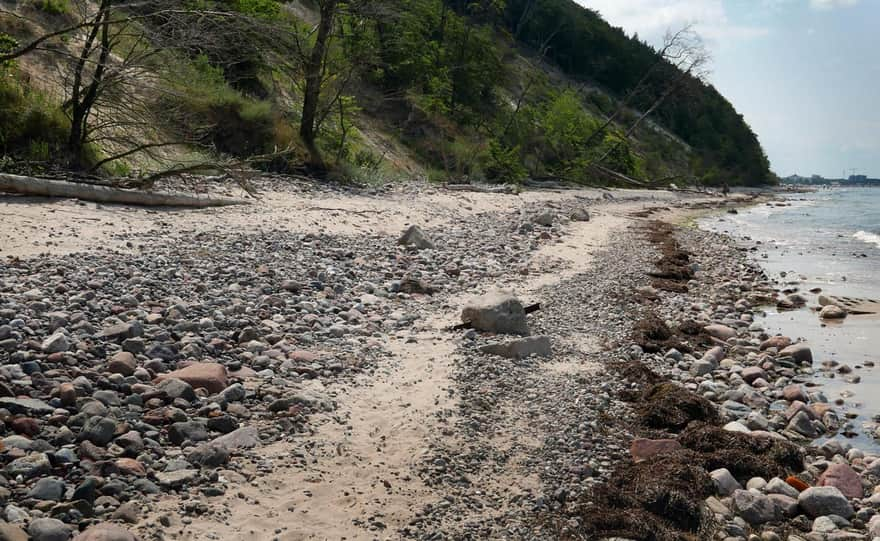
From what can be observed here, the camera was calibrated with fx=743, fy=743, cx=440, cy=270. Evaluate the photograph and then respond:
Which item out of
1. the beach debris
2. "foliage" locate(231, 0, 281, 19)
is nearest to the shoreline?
the beach debris

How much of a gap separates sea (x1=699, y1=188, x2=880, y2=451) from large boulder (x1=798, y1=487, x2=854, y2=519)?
1.31 meters

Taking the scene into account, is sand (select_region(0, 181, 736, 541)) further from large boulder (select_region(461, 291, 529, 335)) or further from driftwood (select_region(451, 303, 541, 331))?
large boulder (select_region(461, 291, 529, 335))

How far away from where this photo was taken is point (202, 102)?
45.7 ft

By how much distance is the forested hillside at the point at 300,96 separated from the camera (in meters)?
9.91

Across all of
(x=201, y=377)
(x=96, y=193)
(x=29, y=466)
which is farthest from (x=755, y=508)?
(x=96, y=193)

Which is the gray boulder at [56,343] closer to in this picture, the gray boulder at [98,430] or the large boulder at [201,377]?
the large boulder at [201,377]

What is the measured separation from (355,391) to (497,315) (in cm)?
190

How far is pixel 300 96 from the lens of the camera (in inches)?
778

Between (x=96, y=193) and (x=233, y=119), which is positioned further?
(x=233, y=119)

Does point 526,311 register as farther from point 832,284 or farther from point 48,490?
point 832,284

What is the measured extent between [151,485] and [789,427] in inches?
167

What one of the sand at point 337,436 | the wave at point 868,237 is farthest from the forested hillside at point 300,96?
the wave at point 868,237

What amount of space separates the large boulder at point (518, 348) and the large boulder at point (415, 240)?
4335mm

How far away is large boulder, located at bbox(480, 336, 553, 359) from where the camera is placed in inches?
233
